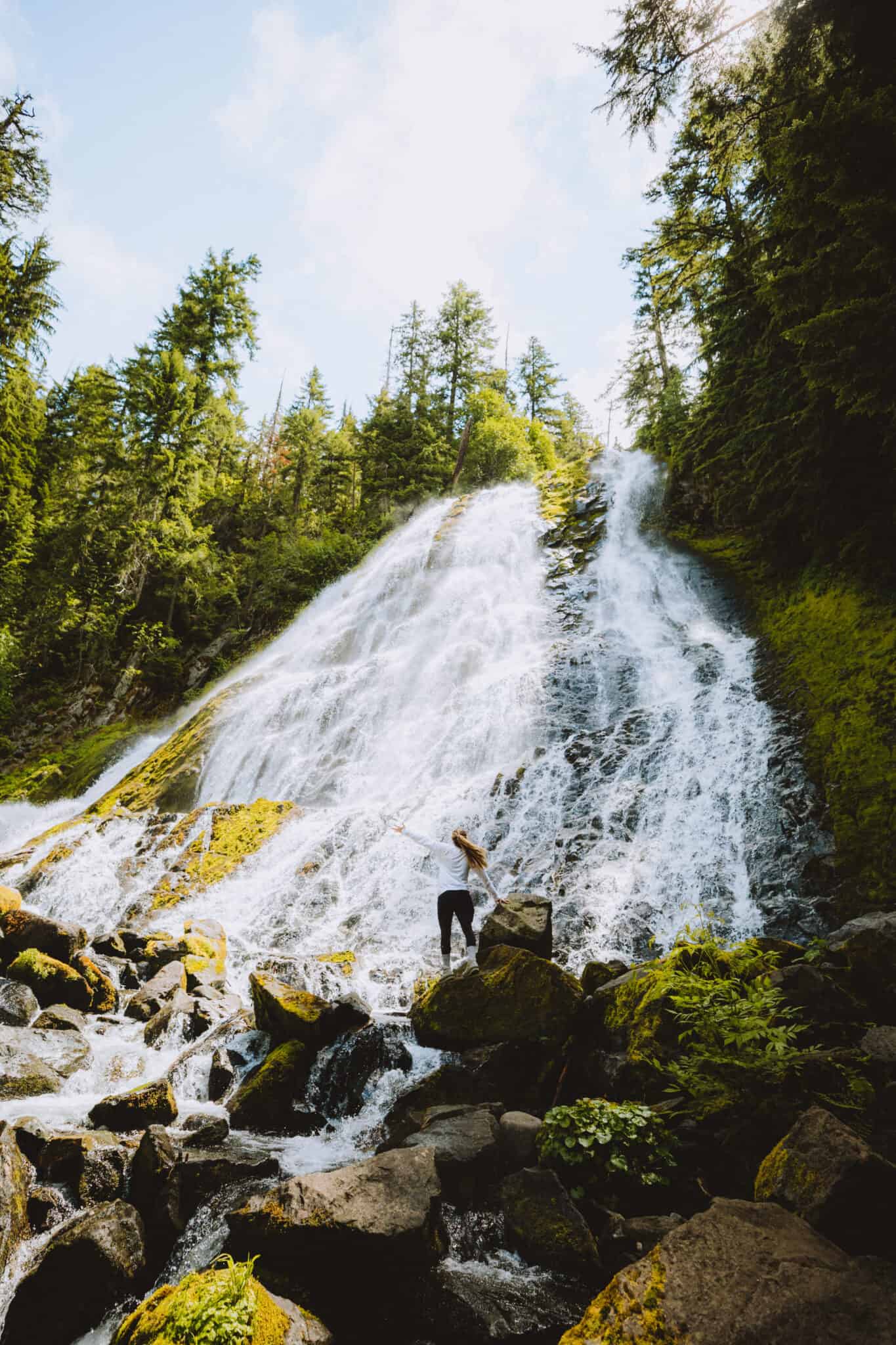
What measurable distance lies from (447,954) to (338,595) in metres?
A: 19.3

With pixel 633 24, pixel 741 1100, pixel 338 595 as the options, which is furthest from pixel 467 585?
pixel 741 1100

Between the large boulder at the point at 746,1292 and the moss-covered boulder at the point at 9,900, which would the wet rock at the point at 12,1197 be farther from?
the moss-covered boulder at the point at 9,900

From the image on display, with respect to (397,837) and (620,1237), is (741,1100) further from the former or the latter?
(397,837)

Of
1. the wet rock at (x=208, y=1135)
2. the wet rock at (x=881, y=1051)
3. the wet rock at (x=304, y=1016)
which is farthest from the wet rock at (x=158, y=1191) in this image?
the wet rock at (x=881, y=1051)

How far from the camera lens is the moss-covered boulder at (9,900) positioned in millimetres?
9195

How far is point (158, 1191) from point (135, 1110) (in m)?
1.30

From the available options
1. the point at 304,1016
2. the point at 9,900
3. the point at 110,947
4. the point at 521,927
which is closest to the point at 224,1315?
the point at 304,1016

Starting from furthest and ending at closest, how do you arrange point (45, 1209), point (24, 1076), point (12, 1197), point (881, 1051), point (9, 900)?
point (9, 900)
point (24, 1076)
point (45, 1209)
point (12, 1197)
point (881, 1051)

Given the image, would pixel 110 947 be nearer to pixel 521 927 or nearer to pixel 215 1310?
pixel 521 927

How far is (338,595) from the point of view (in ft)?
82.8

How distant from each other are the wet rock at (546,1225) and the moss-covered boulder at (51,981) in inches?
249

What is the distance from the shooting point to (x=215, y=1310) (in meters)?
2.62

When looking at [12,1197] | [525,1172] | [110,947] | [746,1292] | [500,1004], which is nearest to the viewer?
[746,1292]

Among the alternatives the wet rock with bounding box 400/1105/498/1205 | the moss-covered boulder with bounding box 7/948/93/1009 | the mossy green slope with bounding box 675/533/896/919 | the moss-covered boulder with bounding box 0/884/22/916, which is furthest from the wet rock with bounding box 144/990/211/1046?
the mossy green slope with bounding box 675/533/896/919
